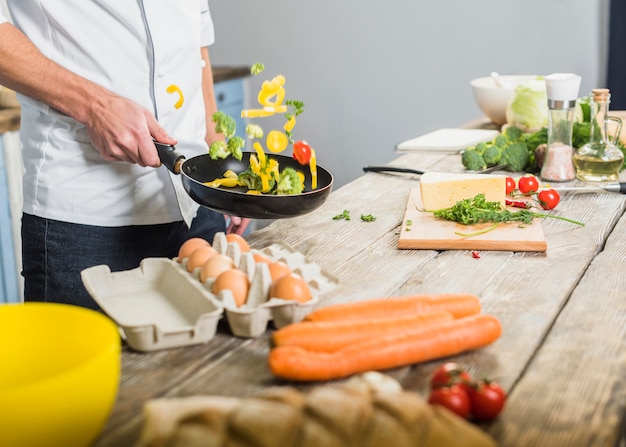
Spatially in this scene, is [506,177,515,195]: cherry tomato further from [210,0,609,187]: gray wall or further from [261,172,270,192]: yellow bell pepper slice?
[210,0,609,187]: gray wall

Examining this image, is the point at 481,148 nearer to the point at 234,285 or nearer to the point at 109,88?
the point at 109,88

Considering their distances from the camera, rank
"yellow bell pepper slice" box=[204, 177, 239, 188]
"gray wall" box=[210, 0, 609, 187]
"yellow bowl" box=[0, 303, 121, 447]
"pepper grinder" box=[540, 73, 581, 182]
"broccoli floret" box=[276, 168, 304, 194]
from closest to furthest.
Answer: "yellow bowl" box=[0, 303, 121, 447] → "broccoli floret" box=[276, 168, 304, 194] → "yellow bell pepper slice" box=[204, 177, 239, 188] → "pepper grinder" box=[540, 73, 581, 182] → "gray wall" box=[210, 0, 609, 187]

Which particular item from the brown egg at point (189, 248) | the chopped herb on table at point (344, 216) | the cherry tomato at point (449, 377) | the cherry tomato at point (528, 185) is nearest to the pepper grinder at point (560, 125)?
the cherry tomato at point (528, 185)

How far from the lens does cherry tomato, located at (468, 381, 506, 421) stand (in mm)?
852

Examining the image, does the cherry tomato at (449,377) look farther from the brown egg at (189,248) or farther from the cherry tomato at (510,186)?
the cherry tomato at (510,186)

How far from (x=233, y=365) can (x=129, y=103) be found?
0.67 metres

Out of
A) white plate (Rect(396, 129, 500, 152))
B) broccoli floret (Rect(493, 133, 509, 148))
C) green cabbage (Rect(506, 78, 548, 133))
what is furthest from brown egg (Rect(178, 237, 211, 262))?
green cabbage (Rect(506, 78, 548, 133))

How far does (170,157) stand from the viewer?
1.46 meters

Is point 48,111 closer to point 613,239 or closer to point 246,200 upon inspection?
point 246,200

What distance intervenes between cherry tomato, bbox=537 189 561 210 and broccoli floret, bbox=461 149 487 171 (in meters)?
0.42

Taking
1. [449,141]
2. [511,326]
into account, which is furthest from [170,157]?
[449,141]

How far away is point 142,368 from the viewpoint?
1002 millimetres

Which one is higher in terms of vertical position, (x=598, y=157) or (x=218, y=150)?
(x=218, y=150)

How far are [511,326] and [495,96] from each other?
1.67m
